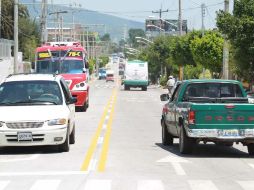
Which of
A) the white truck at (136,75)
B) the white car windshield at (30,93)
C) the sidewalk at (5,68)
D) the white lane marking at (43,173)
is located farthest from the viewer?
the white truck at (136,75)

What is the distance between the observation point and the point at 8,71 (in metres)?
70.5

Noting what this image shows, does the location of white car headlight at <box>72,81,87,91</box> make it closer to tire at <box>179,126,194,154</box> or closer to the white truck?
tire at <box>179,126,194,154</box>

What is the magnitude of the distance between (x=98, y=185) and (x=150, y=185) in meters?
0.81

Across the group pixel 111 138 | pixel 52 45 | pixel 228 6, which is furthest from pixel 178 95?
A: pixel 228 6

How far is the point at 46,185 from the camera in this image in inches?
466

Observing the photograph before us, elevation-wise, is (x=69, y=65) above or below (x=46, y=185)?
above

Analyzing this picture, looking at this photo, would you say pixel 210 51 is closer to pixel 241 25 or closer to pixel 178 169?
pixel 241 25

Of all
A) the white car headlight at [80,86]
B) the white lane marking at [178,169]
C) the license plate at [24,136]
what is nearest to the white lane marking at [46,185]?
the white lane marking at [178,169]

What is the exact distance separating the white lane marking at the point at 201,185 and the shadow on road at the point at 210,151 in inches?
144

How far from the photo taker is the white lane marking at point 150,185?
1160cm

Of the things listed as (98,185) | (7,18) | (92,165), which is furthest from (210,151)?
(7,18)

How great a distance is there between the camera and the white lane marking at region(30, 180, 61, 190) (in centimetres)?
1155

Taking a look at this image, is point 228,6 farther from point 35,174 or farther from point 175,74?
point 175,74

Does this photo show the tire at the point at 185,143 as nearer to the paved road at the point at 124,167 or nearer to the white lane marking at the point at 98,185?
the paved road at the point at 124,167
